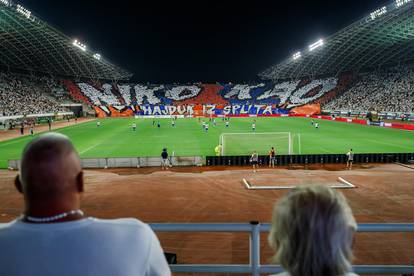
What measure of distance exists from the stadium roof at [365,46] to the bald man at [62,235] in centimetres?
5200

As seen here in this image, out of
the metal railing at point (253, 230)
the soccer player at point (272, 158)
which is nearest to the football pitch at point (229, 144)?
the soccer player at point (272, 158)

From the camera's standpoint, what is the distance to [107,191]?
18.3 meters

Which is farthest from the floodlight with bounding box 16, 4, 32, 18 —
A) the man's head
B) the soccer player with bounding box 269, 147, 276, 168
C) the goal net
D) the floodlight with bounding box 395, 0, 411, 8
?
the man's head

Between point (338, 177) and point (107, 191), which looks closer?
point (107, 191)

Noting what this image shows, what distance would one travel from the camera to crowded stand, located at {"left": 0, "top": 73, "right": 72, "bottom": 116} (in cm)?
6444

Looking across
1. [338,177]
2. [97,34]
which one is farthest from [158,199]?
[97,34]

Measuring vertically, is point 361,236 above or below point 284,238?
below

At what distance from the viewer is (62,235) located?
180cm

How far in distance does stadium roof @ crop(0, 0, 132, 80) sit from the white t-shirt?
47.8m

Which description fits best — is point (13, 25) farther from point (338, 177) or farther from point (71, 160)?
point (71, 160)

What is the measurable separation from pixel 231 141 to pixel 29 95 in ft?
182

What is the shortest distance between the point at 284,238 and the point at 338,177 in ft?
68.2

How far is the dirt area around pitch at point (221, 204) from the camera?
1006cm

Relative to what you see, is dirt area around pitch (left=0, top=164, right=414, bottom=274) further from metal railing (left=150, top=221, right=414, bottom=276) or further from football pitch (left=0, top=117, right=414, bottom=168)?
football pitch (left=0, top=117, right=414, bottom=168)
